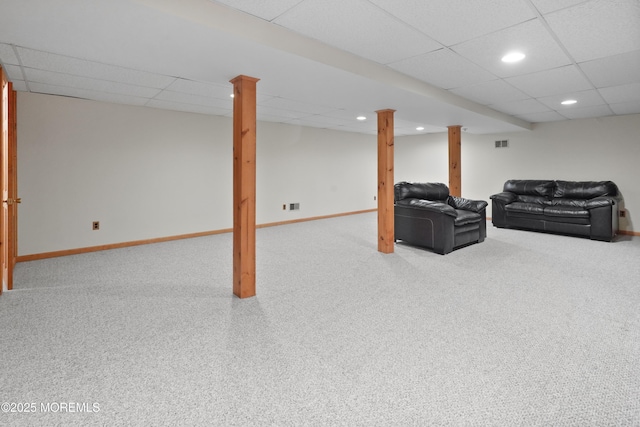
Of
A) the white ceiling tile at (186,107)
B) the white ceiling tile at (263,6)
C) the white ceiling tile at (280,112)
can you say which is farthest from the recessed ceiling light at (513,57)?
the white ceiling tile at (186,107)

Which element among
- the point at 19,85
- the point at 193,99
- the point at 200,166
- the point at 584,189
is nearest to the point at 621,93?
the point at 584,189

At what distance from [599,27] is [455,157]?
13.9 ft

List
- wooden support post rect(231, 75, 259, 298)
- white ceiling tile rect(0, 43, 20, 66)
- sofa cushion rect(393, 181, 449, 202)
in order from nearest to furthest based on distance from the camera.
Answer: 1. white ceiling tile rect(0, 43, 20, 66)
2. wooden support post rect(231, 75, 259, 298)
3. sofa cushion rect(393, 181, 449, 202)

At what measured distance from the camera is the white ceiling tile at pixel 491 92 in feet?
14.5

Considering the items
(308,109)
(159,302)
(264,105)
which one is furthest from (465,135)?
(159,302)

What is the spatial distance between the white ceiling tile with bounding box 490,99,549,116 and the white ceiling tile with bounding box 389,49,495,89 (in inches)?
64.7

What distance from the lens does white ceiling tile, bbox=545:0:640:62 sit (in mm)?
2434

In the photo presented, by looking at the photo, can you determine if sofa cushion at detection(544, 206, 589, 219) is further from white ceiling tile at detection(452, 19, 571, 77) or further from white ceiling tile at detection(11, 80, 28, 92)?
white ceiling tile at detection(11, 80, 28, 92)

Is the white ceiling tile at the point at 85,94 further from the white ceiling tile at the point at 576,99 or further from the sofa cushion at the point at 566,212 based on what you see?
the sofa cushion at the point at 566,212

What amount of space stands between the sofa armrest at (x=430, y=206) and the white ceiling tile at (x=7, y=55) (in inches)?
186

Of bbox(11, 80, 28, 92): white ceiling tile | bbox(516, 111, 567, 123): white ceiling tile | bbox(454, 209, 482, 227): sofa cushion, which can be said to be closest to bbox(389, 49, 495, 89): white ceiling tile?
bbox(454, 209, 482, 227): sofa cushion

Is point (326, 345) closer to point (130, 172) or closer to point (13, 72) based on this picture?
point (13, 72)

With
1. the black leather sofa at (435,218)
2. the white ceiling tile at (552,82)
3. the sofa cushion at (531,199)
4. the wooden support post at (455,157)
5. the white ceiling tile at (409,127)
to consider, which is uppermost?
the white ceiling tile at (409,127)

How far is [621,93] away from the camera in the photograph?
4793 millimetres
